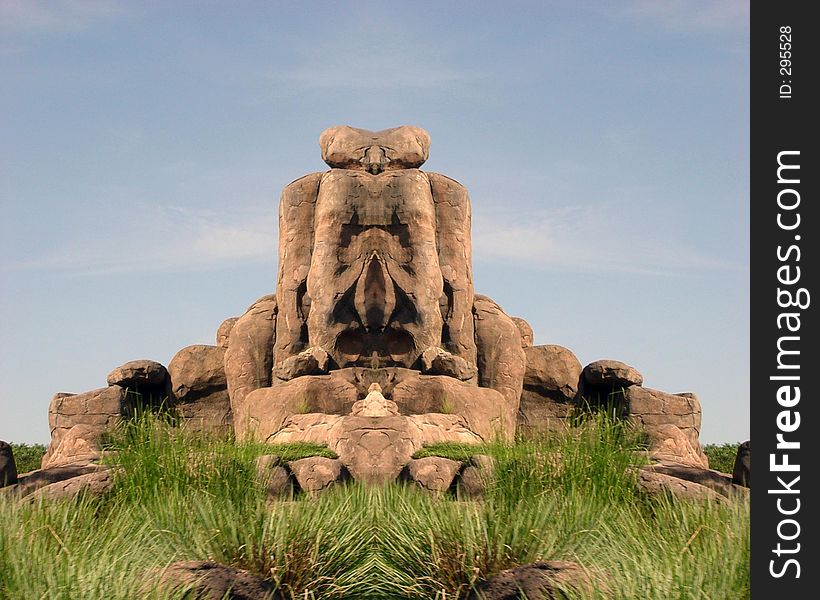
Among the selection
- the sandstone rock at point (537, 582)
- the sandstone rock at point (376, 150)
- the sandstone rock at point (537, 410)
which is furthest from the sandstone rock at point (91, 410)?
the sandstone rock at point (537, 582)

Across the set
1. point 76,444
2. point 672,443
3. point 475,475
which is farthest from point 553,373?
point 76,444

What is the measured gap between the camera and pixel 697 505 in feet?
22.1

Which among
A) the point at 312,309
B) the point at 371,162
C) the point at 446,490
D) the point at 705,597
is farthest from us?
the point at 371,162

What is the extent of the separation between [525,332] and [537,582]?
7419 millimetres

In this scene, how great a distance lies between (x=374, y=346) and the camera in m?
11.7

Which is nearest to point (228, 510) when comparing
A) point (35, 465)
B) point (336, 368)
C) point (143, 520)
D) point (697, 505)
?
point (143, 520)

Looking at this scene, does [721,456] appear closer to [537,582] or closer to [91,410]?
[91,410]

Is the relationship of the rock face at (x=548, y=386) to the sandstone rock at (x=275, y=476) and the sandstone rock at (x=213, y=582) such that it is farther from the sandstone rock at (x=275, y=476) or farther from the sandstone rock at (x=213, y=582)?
the sandstone rock at (x=213, y=582)

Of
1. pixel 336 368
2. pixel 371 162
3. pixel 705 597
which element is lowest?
pixel 705 597

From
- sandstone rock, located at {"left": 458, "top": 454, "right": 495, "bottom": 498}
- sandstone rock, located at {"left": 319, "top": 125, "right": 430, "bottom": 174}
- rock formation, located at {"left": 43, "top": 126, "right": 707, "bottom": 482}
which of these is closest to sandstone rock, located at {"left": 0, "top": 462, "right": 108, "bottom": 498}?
rock formation, located at {"left": 43, "top": 126, "right": 707, "bottom": 482}

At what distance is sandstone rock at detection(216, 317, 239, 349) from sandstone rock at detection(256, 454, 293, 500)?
451cm

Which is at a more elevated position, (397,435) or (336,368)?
(336,368)
